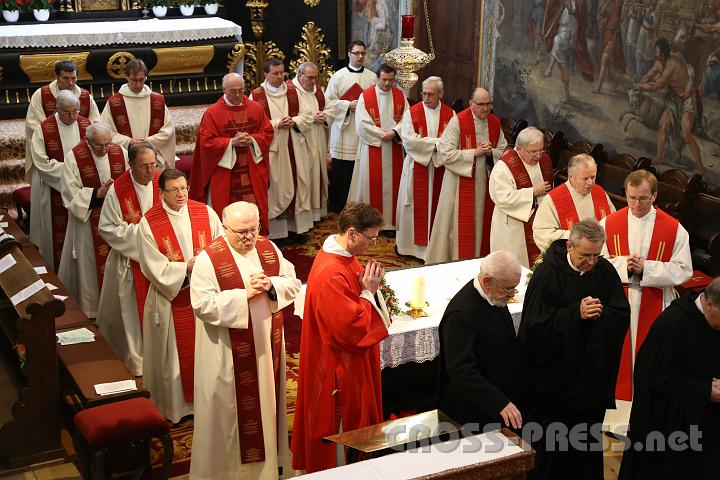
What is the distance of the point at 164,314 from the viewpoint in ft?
22.8

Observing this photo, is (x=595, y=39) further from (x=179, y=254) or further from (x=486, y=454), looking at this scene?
(x=486, y=454)

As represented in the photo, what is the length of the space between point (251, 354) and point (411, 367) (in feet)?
4.73

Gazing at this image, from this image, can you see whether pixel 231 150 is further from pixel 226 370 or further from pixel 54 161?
pixel 226 370

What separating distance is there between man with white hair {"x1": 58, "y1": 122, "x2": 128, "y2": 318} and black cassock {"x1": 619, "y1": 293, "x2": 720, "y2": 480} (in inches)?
194

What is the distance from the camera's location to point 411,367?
6.89 meters

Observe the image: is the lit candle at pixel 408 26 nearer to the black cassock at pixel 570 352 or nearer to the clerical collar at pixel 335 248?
the clerical collar at pixel 335 248

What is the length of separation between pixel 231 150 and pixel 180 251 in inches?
122

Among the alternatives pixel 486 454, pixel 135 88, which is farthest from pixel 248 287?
pixel 135 88

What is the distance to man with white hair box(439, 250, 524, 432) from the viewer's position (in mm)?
4953

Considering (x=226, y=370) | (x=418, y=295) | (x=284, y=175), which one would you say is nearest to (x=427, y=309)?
(x=418, y=295)

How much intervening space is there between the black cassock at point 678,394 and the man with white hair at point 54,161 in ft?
19.4

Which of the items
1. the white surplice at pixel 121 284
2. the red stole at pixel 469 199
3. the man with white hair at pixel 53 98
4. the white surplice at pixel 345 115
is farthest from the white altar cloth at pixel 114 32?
the white surplice at pixel 121 284

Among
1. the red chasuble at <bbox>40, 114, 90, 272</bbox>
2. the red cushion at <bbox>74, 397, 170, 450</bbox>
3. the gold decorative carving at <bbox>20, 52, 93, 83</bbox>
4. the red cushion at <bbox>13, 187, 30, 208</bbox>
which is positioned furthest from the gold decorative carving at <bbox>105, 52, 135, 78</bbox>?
the red cushion at <bbox>74, 397, 170, 450</bbox>

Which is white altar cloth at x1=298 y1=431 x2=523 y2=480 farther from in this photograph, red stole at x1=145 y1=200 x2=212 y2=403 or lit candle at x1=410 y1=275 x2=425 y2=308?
red stole at x1=145 y1=200 x2=212 y2=403
